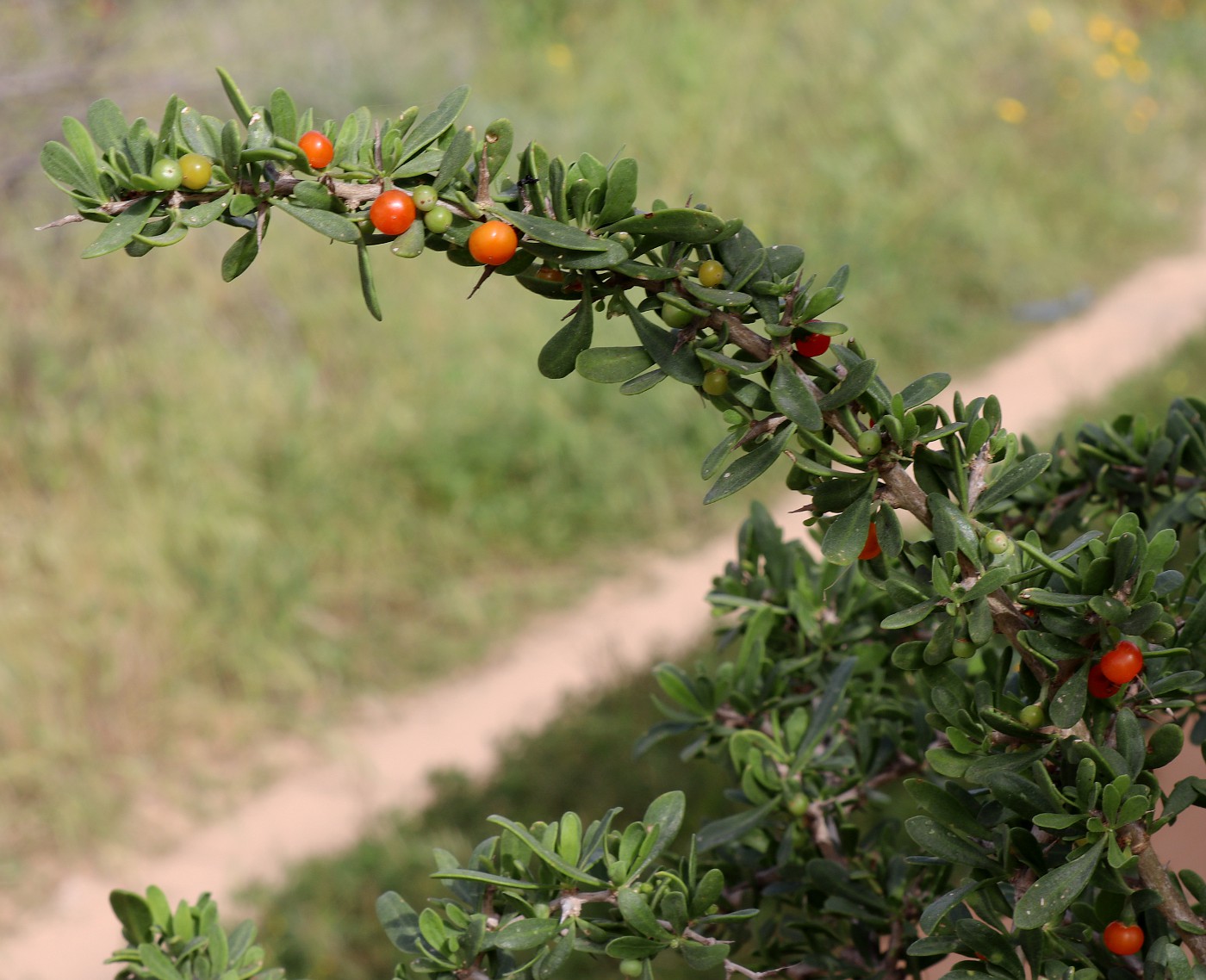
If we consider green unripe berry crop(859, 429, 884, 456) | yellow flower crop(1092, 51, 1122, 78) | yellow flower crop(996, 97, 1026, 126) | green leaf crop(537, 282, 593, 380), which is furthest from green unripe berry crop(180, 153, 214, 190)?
yellow flower crop(1092, 51, 1122, 78)

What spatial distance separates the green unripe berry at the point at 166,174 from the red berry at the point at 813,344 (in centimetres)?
50

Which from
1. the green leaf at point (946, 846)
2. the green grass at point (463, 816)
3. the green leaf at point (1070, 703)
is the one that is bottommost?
the green leaf at point (946, 846)

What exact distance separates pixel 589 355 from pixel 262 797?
10.7ft

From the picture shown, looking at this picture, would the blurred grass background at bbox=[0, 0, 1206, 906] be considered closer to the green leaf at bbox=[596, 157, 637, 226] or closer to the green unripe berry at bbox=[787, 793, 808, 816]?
the green unripe berry at bbox=[787, 793, 808, 816]

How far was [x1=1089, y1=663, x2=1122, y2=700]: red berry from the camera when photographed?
2.88 feet

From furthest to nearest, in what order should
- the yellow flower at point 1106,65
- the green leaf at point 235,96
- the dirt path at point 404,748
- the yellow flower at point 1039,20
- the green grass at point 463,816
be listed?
1. the yellow flower at point 1039,20
2. the yellow flower at point 1106,65
3. the dirt path at point 404,748
4. the green grass at point 463,816
5. the green leaf at point 235,96

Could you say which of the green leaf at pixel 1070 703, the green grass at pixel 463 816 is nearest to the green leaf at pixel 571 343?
the green leaf at pixel 1070 703

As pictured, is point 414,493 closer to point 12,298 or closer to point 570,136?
point 12,298

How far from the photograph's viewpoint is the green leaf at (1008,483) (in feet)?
2.87

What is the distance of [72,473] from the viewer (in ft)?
13.8

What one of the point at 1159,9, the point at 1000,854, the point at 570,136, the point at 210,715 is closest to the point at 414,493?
the point at 210,715

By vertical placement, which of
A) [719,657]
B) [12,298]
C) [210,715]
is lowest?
[719,657]

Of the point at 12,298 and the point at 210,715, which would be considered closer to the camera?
the point at 210,715

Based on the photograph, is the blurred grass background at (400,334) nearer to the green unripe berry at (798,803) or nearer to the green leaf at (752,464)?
the green unripe berry at (798,803)
